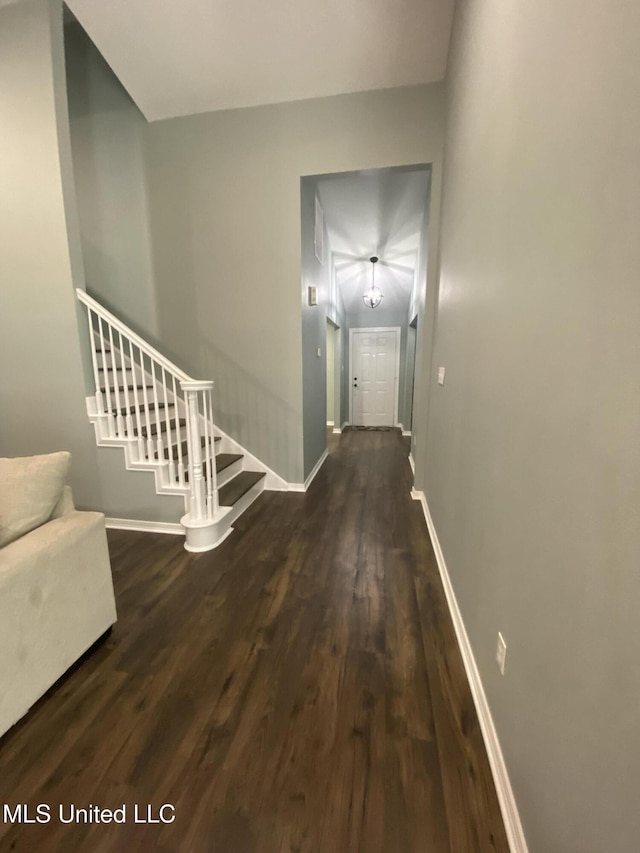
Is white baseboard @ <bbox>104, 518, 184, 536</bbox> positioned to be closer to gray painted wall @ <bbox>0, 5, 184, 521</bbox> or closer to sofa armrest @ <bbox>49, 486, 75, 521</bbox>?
gray painted wall @ <bbox>0, 5, 184, 521</bbox>

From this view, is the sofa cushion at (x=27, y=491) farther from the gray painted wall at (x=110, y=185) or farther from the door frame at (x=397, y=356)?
the door frame at (x=397, y=356)

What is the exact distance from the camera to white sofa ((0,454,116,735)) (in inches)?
→ 47.3

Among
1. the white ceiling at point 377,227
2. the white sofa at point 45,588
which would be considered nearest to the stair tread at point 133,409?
the white sofa at point 45,588

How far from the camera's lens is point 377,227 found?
190 inches

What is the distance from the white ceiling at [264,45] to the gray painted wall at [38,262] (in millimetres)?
540

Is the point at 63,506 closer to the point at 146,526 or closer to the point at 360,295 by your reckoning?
the point at 146,526

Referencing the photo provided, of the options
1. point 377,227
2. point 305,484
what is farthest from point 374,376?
point 305,484

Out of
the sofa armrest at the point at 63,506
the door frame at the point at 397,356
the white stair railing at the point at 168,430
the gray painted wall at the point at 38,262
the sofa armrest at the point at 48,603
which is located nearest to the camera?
the sofa armrest at the point at 48,603

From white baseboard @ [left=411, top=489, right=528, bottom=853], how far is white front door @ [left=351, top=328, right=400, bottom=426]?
5.68 meters

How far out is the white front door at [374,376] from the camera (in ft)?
23.8

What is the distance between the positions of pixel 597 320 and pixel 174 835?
64.4 inches

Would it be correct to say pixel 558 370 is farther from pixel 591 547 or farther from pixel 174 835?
pixel 174 835

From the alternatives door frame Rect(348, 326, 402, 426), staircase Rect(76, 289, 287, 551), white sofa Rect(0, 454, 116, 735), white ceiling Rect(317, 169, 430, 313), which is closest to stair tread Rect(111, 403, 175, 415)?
staircase Rect(76, 289, 287, 551)

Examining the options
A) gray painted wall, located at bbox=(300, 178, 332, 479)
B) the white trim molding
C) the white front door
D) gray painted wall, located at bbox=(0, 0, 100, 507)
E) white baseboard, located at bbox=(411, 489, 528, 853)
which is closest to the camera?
white baseboard, located at bbox=(411, 489, 528, 853)
